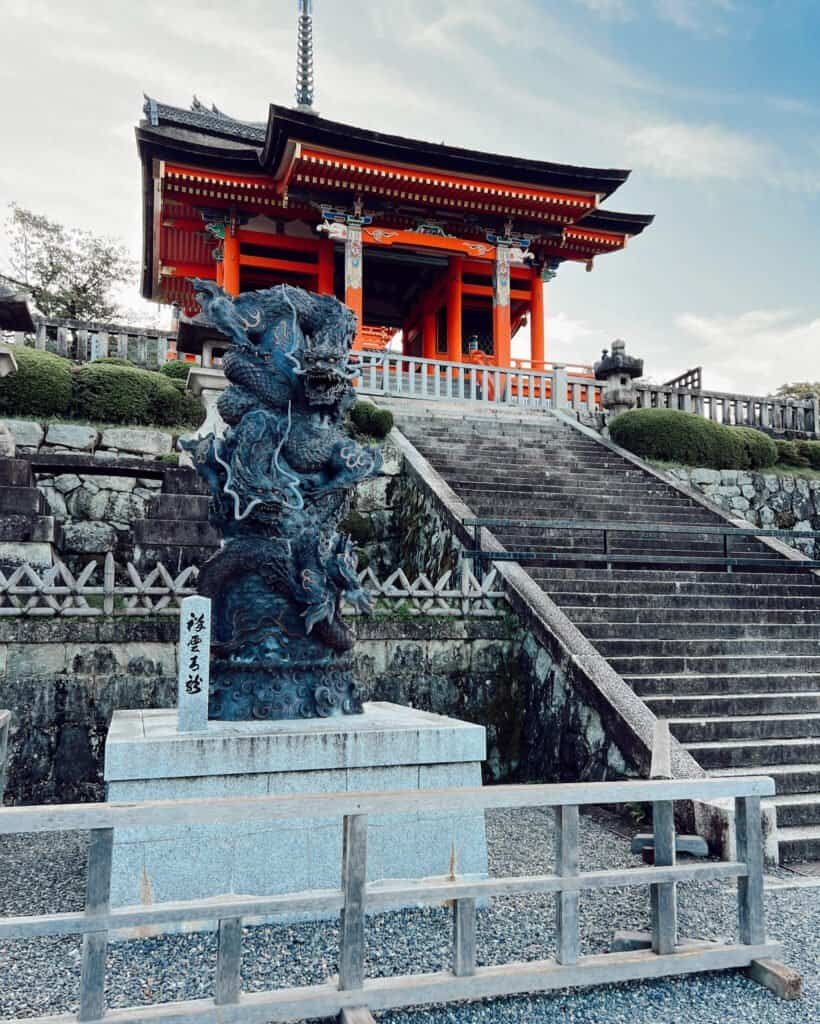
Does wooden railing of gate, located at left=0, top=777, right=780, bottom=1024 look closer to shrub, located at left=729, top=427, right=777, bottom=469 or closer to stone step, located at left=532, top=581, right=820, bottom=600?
stone step, located at left=532, top=581, right=820, bottom=600

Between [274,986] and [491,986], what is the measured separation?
0.86 m

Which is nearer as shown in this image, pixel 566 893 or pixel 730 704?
pixel 566 893

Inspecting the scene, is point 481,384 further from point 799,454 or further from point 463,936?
point 463,936

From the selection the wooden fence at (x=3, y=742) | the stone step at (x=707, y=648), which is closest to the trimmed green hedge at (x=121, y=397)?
the wooden fence at (x=3, y=742)

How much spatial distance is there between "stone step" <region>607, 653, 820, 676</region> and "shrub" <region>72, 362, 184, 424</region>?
308 inches

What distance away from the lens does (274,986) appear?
10.0 feet

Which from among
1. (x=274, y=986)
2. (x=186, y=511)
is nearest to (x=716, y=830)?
(x=274, y=986)

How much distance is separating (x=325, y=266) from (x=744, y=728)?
15.3 m

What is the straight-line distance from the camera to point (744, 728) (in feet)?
20.2

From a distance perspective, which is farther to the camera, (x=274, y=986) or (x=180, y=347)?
(x=180, y=347)

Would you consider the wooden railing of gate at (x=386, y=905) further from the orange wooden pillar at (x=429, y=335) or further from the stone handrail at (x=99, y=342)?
the orange wooden pillar at (x=429, y=335)

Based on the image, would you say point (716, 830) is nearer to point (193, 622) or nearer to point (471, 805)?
point (471, 805)

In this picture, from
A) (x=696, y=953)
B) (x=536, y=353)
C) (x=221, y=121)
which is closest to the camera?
(x=696, y=953)

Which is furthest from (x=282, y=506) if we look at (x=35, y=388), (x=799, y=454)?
(x=799, y=454)
